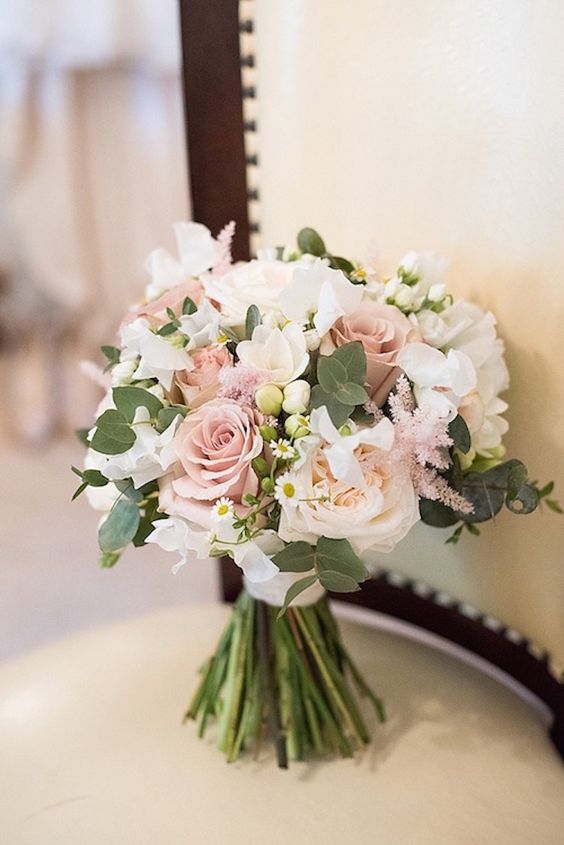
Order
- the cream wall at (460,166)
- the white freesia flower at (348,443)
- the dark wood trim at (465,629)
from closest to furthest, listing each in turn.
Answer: the white freesia flower at (348,443) < the cream wall at (460,166) < the dark wood trim at (465,629)

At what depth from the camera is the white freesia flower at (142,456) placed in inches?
17.7

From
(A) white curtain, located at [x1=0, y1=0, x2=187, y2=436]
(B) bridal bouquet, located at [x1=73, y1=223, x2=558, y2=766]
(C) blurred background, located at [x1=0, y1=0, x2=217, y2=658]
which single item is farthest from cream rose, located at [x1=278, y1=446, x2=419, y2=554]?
(A) white curtain, located at [x1=0, y1=0, x2=187, y2=436]

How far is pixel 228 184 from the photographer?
671 millimetres

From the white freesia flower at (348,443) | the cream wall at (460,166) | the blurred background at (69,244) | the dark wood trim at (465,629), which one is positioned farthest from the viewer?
the blurred background at (69,244)

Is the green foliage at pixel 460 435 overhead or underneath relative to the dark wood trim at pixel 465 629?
overhead

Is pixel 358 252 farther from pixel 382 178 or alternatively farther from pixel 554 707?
pixel 554 707

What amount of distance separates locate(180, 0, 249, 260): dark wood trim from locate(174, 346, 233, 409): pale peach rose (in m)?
0.25

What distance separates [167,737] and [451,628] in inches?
10.5

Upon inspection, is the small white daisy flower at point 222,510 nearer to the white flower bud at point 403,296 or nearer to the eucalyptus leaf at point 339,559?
the eucalyptus leaf at point 339,559

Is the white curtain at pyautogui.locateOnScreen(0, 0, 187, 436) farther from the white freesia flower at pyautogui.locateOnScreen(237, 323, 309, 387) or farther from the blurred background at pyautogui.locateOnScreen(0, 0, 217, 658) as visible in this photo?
the white freesia flower at pyautogui.locateOnScreen(237, 323, 309, 387)

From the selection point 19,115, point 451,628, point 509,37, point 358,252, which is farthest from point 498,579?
point 19,115

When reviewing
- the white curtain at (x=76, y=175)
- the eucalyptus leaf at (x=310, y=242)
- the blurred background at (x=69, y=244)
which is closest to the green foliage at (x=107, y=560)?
the eucalyptus leaf at (x=310, y=242)

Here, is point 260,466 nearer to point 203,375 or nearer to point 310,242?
point 203,375

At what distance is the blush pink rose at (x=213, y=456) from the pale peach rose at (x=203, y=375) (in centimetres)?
2
